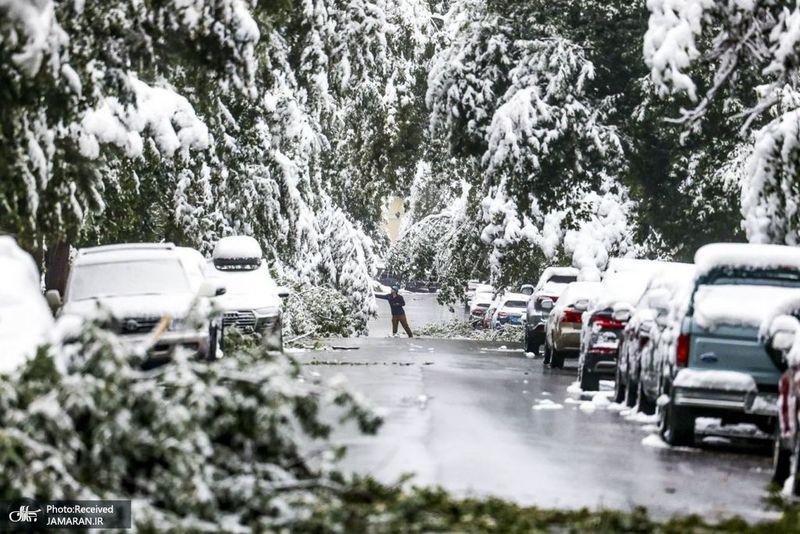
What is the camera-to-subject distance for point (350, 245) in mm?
55094

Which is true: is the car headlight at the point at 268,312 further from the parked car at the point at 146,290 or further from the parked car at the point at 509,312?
the parked car at the point at 509,312

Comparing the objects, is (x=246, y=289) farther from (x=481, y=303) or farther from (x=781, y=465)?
(x=481, y=303)

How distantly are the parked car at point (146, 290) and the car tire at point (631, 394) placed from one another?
5262 millimetres

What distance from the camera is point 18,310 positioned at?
13.9 m

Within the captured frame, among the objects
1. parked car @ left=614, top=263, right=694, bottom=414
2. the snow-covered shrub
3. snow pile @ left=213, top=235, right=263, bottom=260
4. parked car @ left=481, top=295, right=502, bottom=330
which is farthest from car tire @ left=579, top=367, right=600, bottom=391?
parked car @ left=481, top=295, right=502, bottom=330

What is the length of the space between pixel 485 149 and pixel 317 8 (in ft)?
A: 43.0

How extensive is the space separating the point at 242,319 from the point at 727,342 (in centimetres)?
1536

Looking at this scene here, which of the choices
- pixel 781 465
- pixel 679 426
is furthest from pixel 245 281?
pixel 781 465

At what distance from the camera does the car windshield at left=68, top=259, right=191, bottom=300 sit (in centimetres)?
2312

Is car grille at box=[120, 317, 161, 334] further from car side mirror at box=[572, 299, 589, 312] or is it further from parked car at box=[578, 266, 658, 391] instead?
car side mirror at box=[572, 299, 589, 312]

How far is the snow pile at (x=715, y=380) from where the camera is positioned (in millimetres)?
15977

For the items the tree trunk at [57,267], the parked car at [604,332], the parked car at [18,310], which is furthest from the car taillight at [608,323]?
the tree trunk at [57,267]

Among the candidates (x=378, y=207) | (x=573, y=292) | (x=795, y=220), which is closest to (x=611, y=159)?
(x=573, y=292)

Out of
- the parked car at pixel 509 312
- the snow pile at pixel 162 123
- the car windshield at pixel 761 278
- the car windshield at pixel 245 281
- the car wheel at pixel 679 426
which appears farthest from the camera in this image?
the parked car at pixel 509 312
